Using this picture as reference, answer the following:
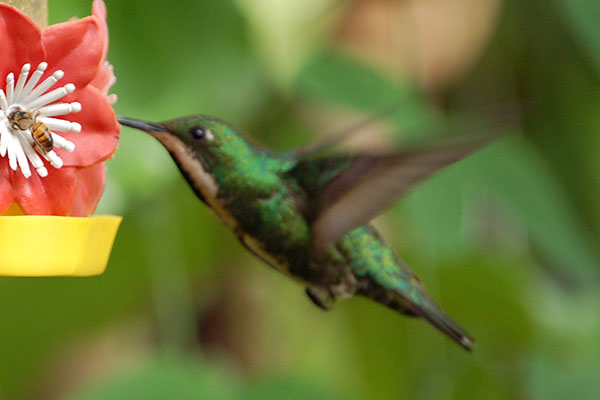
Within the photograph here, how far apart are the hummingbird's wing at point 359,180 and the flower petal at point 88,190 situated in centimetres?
24

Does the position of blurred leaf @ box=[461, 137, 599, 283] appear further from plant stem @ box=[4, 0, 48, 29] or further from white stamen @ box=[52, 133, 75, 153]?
white stamen @ box=[52, 133, 75, 153]

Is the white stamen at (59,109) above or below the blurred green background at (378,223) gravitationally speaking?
above

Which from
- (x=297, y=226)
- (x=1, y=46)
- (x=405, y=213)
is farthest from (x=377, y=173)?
(x=405, y=213)

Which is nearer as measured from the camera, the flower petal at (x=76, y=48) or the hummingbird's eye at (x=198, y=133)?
the flower petal at (x=76, y=48)

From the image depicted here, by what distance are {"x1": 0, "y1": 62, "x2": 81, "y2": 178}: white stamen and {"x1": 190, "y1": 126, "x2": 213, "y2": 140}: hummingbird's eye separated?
15 centimetres

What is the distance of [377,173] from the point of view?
999mm

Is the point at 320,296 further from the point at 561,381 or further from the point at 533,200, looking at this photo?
the point at 533,200

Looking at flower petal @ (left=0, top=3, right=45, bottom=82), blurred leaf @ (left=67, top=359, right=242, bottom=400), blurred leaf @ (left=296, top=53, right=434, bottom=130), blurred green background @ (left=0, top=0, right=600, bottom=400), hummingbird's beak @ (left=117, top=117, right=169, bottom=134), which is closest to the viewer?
flower petal @ (left=0, top=3, right=45, bottom=82)

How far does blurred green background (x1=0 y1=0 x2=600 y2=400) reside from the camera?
1.86 m

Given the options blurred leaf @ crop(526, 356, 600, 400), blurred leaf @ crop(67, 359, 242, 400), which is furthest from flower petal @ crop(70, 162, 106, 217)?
blurred leaf @ crop(526, 356, 600, 400)

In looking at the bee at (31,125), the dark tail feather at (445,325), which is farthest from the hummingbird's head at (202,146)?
the dark tail feather at (445,325)

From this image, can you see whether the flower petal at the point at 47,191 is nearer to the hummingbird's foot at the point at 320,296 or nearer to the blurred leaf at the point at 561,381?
the hummingbird's foot at the point at 320,296

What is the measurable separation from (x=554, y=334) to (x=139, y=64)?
1.20 m

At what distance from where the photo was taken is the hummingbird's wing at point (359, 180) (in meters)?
0.94
